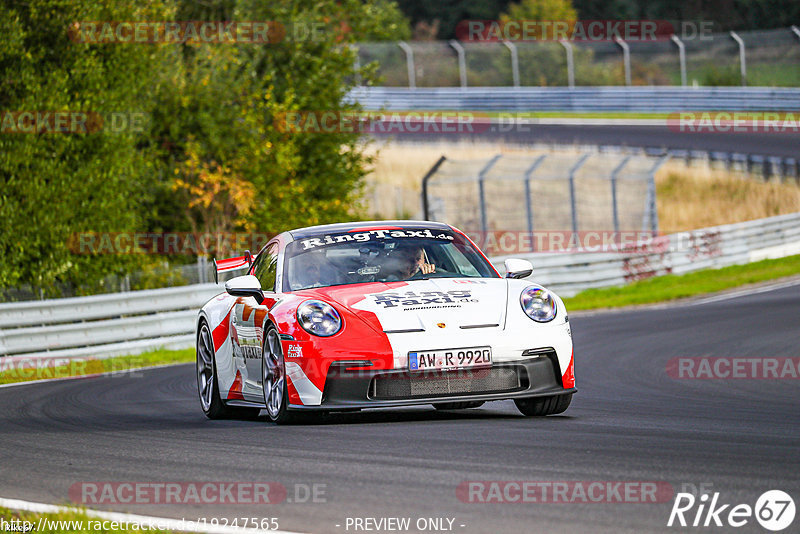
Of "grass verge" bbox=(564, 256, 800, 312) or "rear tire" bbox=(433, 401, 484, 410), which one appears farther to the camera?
"grass verge" bbox=(564, 256, 800, 312)

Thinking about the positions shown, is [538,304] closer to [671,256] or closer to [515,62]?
[671,256]

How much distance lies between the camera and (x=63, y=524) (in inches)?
211

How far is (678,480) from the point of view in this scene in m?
5.55

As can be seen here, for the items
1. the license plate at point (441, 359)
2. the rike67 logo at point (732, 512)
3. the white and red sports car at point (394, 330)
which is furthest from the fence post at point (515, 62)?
the rike67 logo at point (732, 512)

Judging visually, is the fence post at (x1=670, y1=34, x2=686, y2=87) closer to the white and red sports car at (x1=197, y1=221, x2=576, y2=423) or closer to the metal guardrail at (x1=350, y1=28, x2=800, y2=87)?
the metal guardrail at (x1=350, y1=28, x2=800, y2=87)

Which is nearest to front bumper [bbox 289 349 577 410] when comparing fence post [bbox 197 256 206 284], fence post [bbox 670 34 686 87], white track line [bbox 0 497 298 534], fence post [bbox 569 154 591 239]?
white track line [bbox 0 497 298 534]

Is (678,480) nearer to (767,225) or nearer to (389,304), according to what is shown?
(389,304)

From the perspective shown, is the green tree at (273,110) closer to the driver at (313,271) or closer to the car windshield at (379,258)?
the car windshield at (379,258)

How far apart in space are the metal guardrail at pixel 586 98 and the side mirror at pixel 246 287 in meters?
29.1

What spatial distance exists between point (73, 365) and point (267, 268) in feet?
28.3

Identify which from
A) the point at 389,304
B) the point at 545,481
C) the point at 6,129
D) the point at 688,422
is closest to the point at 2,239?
the point at 6,129

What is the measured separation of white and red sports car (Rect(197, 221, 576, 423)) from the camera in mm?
7898

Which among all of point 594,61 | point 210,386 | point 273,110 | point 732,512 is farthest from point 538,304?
point 594,61

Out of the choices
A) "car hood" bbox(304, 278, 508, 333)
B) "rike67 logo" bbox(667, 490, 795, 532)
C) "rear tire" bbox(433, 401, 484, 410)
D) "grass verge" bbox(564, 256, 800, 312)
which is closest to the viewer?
"rike67 logo" bbox(667, 490, 795, 532)
